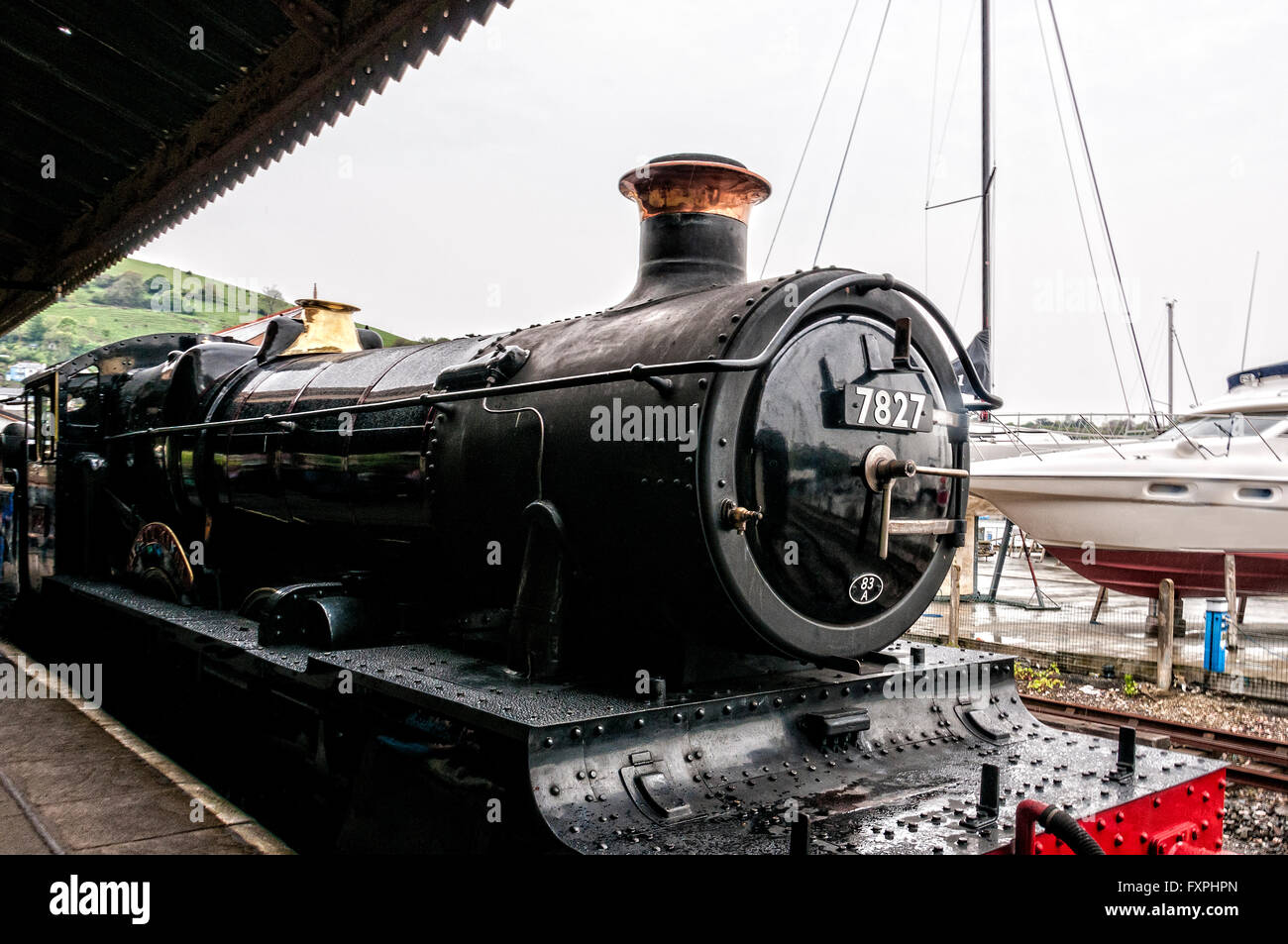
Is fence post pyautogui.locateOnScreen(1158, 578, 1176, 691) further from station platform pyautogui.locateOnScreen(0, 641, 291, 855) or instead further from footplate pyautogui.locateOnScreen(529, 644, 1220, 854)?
station platform pyautogui.locateOnScreen(0, 641, 291, 855)

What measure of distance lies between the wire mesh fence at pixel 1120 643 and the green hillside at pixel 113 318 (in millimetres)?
44509

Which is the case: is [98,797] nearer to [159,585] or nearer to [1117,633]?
[159,585]

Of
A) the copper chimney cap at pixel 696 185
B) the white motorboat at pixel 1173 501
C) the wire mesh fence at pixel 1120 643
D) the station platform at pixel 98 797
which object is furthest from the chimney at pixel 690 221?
the white motorboat at pixel 1173 501

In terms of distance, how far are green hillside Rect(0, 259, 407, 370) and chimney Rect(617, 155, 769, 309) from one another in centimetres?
4848

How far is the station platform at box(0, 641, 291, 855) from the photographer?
394 cm

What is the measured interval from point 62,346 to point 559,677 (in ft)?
210

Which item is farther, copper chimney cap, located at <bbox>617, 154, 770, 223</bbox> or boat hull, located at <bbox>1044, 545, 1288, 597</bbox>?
boat hull, located at <bbox>1044, 545, 1288, 597</bbox>

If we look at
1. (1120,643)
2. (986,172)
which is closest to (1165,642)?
(1120,643)

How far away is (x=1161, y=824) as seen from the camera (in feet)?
9.48

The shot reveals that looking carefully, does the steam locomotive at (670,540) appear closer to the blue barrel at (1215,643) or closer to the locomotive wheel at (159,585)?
the locomotive wheel at (159,585)

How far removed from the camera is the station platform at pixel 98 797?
12.9 ft

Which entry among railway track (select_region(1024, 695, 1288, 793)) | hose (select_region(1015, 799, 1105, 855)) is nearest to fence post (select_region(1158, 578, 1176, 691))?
railway track (select_region(1024, 695, 1288, 793))

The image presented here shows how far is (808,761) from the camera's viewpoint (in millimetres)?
3059

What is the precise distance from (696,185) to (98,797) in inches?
158
